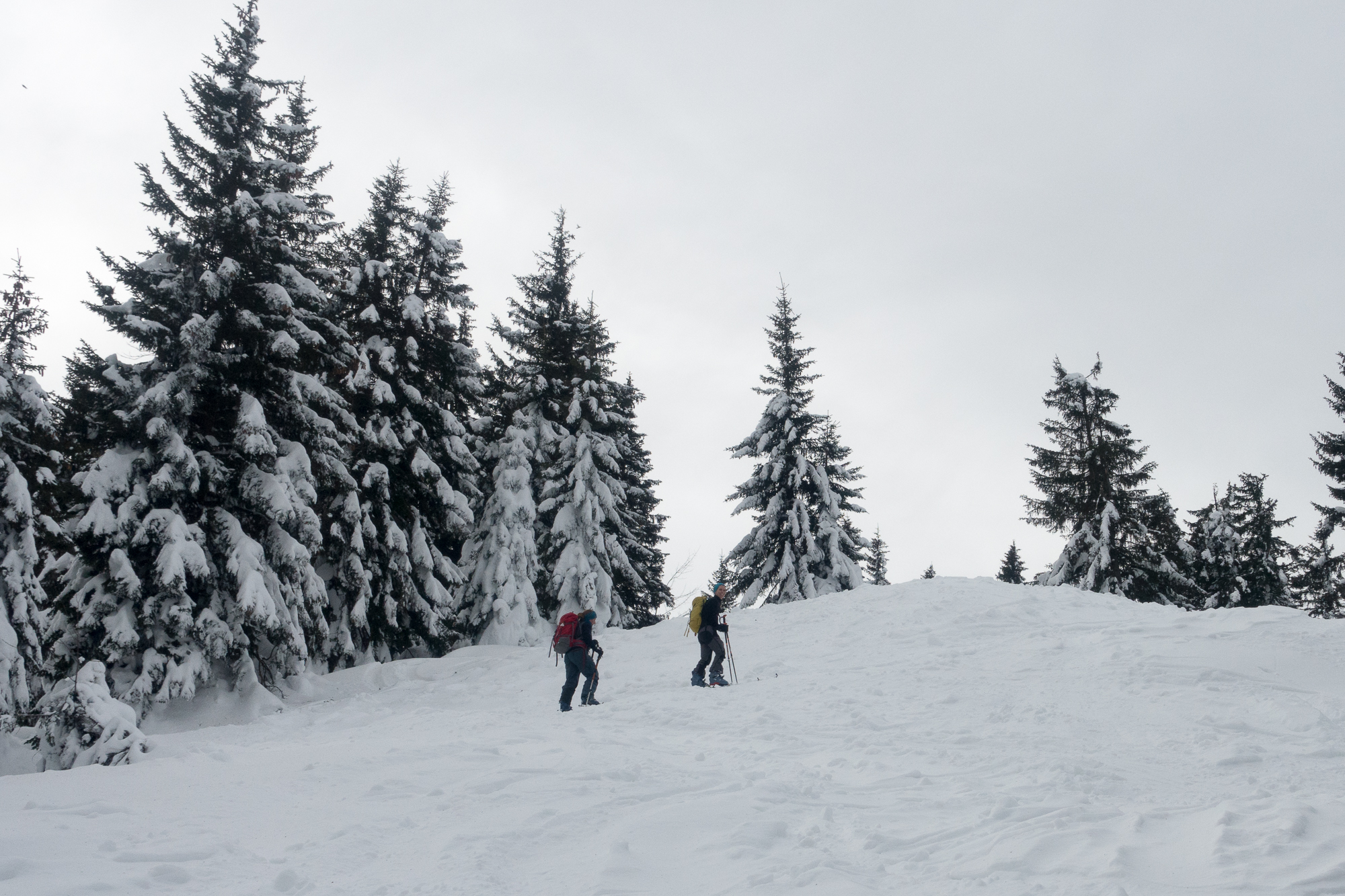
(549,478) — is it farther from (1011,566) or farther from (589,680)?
(1011,566)

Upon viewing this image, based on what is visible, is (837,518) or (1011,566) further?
(1011,566)

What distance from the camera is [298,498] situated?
602 inches

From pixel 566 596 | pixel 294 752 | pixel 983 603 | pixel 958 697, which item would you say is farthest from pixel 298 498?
pixel 983 603

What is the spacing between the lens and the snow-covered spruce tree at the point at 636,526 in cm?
2628

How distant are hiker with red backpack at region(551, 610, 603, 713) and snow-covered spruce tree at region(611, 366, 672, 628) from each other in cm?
1121

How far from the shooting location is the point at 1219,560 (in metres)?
36.3

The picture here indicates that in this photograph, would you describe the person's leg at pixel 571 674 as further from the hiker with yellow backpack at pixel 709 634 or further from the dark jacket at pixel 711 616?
the dark jacket at pixel 711 616

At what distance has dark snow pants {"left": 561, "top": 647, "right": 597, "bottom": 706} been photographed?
42.0 ft

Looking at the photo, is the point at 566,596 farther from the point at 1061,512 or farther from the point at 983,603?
the point at 1061,512

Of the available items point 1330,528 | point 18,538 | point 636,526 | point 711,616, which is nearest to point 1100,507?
point 1330,528

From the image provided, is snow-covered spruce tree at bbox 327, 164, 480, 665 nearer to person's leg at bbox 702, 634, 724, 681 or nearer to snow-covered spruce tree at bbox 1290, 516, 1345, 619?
person's leg at bbox 702, 634, 724, 681

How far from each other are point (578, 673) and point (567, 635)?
64 centimetres

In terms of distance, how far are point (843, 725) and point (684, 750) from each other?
2.48 m

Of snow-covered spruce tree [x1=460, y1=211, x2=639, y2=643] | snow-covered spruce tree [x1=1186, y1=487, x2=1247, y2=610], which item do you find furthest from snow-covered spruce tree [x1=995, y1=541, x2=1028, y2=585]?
snow-covered spruce tree [x1=460, y1=211, x2=639, y2=643]
